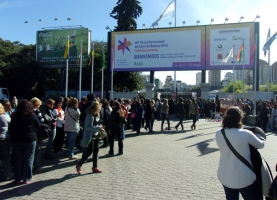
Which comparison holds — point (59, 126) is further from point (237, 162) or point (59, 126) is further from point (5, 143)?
point (237, 162)

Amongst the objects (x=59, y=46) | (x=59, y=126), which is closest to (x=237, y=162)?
(x=59, y=126)

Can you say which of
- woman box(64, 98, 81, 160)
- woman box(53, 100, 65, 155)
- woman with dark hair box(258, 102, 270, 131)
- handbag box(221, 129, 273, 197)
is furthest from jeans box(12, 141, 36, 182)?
woman with dark hair box(258, 102, 270, 131)

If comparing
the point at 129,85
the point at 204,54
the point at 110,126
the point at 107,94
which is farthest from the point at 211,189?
the point at 129,85

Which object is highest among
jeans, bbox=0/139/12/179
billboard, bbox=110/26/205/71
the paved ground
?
billboard, bbox=110/26/205/71

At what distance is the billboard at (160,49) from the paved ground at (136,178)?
19294 mm

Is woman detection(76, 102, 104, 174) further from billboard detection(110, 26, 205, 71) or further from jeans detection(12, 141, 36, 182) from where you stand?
billboard detection(110, 26, 205, 71)

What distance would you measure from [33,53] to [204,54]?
2602 cm

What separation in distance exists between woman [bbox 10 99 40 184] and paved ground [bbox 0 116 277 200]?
30 cm

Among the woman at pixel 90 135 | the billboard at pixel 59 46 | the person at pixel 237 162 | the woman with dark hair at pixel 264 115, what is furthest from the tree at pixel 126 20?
the person at pixel 237 162

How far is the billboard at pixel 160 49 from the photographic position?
2733 centimetres

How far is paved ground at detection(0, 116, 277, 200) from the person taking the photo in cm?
501

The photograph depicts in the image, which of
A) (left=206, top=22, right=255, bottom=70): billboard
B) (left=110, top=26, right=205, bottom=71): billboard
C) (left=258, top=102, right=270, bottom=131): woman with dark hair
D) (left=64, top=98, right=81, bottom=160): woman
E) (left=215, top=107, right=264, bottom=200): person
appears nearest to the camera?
(left=215, top=107, right=264, bottom=200): person

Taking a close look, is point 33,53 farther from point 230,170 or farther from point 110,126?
point 230,170

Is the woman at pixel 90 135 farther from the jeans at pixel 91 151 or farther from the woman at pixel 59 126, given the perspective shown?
the woman at pixel 59 126
